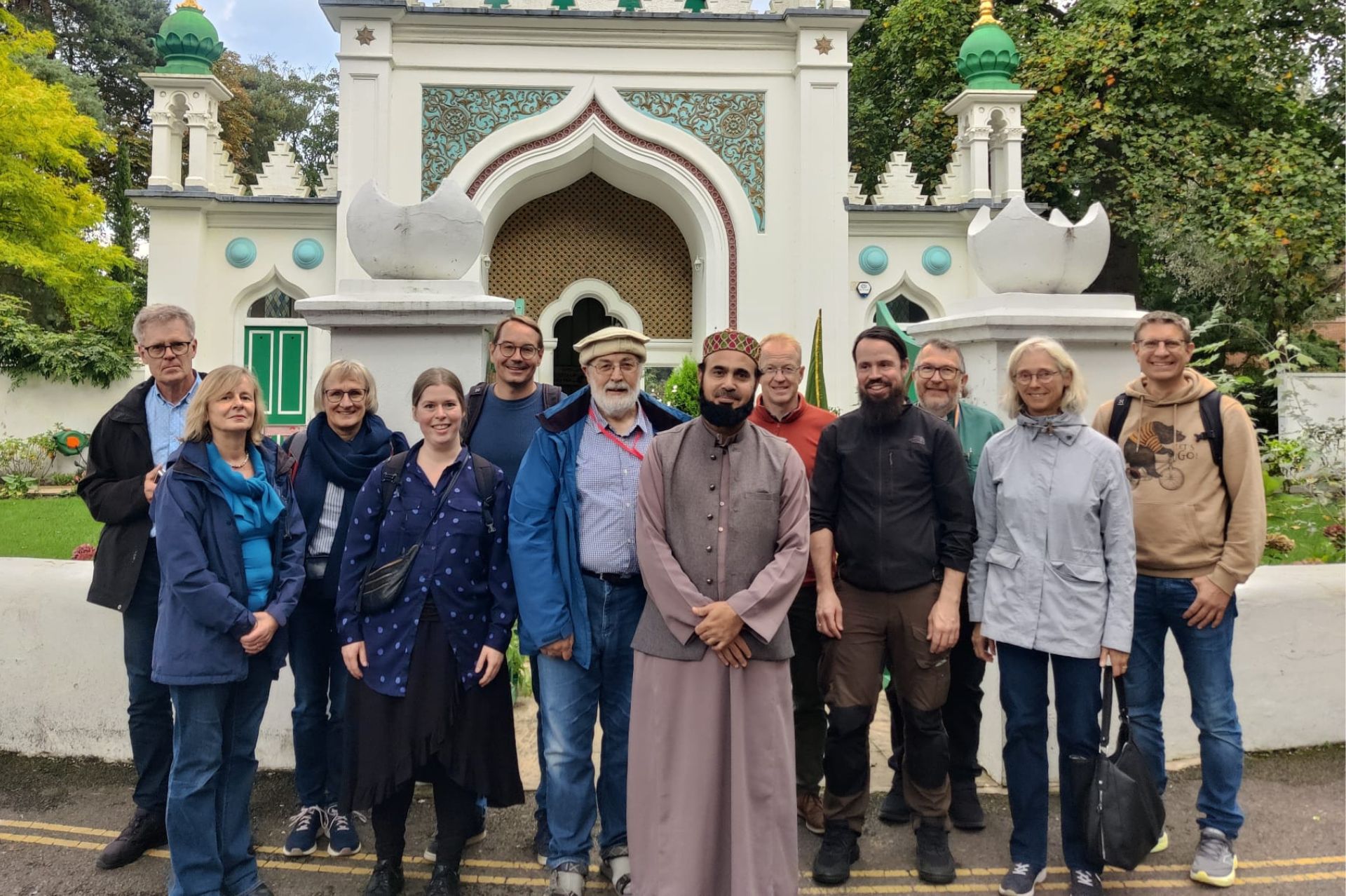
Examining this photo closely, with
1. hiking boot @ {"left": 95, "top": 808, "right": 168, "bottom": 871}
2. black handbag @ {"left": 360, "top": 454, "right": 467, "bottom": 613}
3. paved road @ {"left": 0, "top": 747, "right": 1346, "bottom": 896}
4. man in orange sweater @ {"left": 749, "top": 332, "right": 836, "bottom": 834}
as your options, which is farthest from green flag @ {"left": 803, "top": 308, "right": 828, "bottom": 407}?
hiking boot @ {"left": 95, "top": 808, "right": 168, "bottom": 871}

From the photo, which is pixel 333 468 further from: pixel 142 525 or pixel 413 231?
pixel 413 231

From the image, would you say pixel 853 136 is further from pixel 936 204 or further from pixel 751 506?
pixel 751 506

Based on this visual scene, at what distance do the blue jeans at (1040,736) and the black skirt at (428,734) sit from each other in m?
1.74

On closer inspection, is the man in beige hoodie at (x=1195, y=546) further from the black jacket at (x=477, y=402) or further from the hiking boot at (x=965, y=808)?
the black jacket at (x=477, y=402)

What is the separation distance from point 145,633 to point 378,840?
1207 millimetres

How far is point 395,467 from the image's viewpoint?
319 cm

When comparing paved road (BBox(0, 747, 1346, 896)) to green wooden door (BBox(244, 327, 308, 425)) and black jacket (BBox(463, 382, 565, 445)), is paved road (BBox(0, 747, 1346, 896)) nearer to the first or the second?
black jacket (BBox(463, 382, 565, 445))

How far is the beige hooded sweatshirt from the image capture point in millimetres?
3219

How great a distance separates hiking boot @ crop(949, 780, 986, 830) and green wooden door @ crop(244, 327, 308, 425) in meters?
10.1

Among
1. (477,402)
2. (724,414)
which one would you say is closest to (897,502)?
(724,414)

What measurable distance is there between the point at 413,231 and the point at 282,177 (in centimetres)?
928

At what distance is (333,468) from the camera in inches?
135

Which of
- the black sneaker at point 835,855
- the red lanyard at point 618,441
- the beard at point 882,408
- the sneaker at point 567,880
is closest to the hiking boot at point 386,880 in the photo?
the sneaker at point 567,880

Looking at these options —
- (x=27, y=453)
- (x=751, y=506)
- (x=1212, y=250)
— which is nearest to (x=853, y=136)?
(x=1212, y=250)
